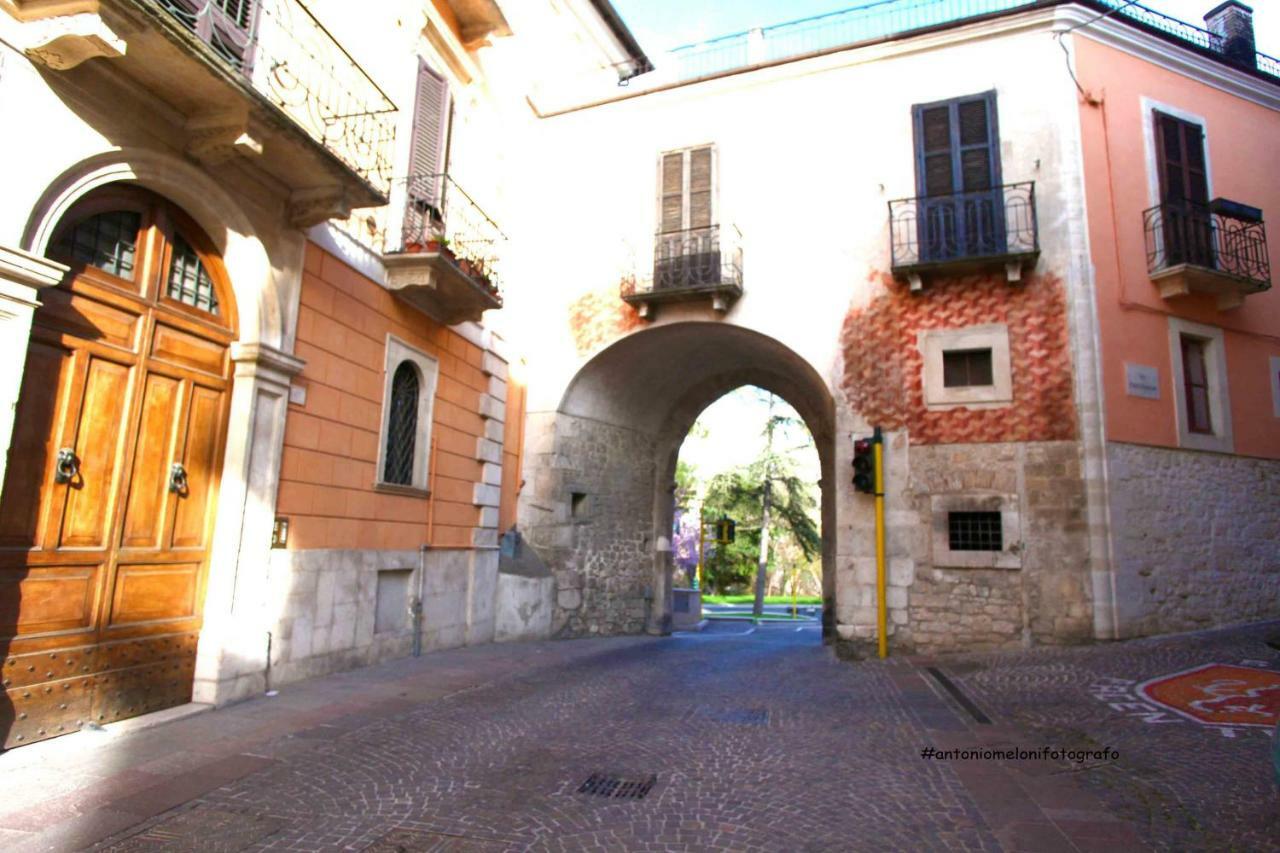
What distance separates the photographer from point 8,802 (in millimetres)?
3883

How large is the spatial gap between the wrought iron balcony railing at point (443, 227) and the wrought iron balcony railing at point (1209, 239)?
8754mm

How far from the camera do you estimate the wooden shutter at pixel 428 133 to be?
916 centimetres

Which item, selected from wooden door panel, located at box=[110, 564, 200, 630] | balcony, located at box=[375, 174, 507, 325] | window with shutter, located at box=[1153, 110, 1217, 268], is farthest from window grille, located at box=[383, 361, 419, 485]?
window with shutter, located at box=[1153, 110, 1217, 268]

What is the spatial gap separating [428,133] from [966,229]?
7.13 metres

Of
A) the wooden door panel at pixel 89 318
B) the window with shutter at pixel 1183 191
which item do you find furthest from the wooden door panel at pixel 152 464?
the window with shutter at pixel 1183 191

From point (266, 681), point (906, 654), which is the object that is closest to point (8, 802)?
point (266, 681)

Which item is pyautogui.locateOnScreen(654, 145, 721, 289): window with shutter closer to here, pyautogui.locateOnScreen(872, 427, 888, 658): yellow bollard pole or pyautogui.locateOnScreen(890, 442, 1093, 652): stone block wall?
pyautogui.locateOnScreen(872, 427, 888, 658): yellow bollard pole

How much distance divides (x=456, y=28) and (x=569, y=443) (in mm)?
6125

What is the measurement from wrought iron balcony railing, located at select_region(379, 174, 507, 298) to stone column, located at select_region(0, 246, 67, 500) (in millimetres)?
4178

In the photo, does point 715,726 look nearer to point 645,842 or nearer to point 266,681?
point 645,842

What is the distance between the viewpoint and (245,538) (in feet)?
21.0

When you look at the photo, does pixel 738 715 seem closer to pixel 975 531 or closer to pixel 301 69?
pixel 975 531

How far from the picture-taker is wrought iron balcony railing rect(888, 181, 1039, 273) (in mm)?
10109

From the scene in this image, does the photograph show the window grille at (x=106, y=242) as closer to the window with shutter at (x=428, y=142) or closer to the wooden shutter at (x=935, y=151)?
the window with shutter at (x=428, y=142)
